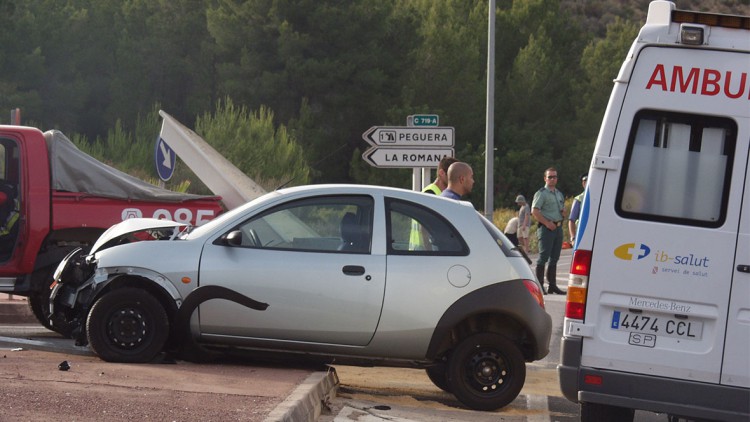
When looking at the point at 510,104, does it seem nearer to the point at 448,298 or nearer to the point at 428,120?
the point at 428,120

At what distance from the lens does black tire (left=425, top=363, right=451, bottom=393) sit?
923 centimetres

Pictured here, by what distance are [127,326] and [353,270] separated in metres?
1.82

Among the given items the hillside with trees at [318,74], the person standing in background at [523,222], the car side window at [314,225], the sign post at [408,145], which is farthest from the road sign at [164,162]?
the hillside with trees at [318,74]

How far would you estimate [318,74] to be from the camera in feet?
174

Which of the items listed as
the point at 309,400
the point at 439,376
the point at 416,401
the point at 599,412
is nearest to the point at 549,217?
the point at 439,376

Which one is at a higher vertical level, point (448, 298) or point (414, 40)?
point (414, 40)

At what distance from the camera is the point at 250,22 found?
5419 centimetres

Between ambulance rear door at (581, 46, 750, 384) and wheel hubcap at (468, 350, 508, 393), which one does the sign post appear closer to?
wheel hubcap at (468, 350, 508, 393)

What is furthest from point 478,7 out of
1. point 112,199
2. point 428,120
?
point 112,199

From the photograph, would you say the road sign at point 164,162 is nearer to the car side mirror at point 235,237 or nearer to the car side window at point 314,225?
the car side window at point 314,225

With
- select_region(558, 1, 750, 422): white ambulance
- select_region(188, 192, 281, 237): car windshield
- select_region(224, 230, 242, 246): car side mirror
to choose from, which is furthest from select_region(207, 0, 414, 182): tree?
select_region(558, 1, 750, 422): white ambulance

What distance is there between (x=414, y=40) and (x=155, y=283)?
49.8 m

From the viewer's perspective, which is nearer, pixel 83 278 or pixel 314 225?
pixel 314 225

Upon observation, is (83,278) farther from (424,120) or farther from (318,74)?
(318,74)
